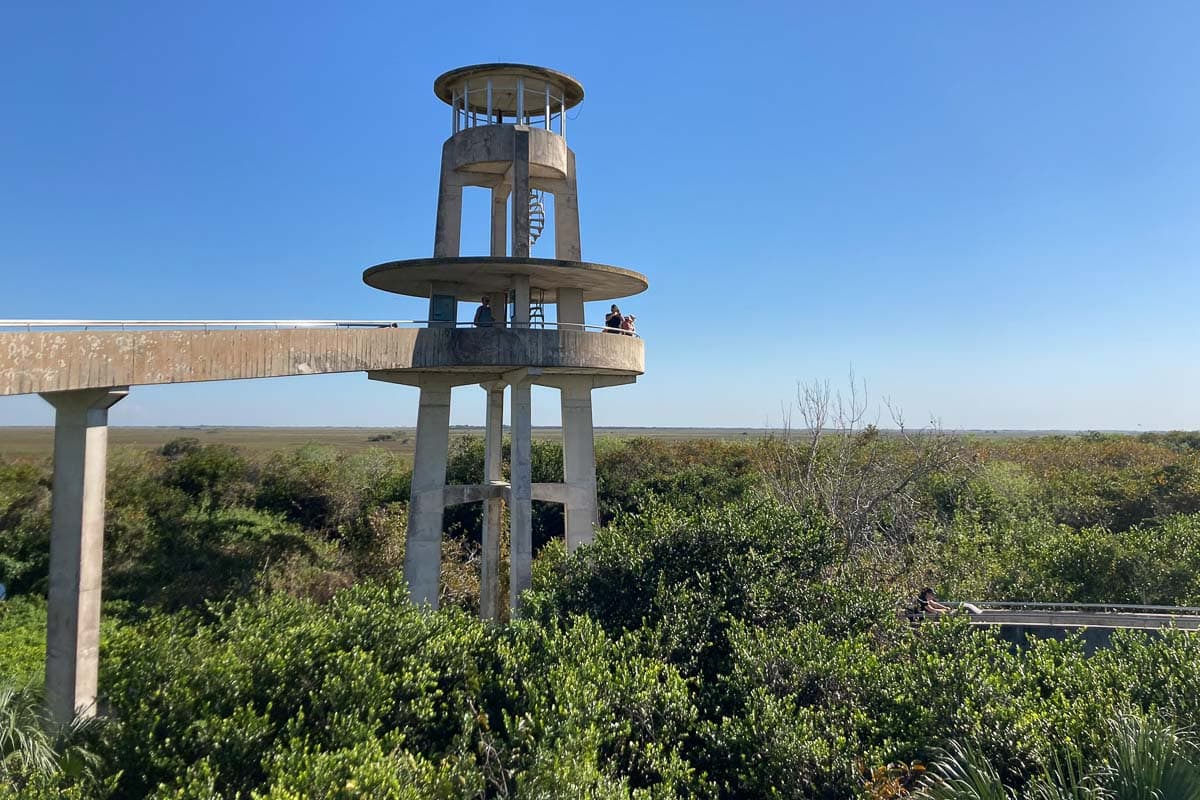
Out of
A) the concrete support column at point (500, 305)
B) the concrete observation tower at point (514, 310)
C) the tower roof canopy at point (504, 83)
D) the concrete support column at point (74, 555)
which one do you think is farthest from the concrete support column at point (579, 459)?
the concrete support column at point (74, 555)

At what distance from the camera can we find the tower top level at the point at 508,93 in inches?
659

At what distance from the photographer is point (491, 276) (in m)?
16.3

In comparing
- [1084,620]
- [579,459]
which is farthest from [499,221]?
[1084,620]

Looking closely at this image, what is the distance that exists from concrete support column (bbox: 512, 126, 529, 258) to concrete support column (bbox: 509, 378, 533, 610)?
3.14m

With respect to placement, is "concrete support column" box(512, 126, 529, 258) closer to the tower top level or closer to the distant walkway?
the tower top level

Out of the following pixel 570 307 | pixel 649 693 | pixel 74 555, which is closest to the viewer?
pixel 649 693

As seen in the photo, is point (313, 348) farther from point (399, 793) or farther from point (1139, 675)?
point (1139, 675)

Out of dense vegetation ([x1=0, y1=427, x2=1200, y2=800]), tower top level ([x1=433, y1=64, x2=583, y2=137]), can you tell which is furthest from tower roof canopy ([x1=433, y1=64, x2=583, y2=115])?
dense vegetation ([x1=0, y1=427, x2=1200, y2=800])

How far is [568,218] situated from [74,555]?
12430 millimetres

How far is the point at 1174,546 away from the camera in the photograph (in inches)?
620

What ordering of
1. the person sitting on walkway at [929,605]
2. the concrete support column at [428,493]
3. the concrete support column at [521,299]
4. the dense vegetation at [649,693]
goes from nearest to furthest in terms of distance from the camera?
1. the dense vegetation at [649,693]
2. the person sitting on walkway at [929,605]
3. the concrete support column at [521,299]
4. the concrete support column at [428,493]

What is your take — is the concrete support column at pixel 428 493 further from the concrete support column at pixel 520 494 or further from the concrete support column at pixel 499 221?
the concrete support column at pixel 499 221

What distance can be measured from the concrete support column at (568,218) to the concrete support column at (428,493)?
4.44m

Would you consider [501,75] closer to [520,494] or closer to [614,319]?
[614,319]
